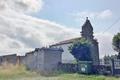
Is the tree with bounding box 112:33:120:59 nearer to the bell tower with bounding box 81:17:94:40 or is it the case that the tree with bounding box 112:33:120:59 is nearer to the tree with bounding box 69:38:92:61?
the bell tower with bounding box 81:17:94:40

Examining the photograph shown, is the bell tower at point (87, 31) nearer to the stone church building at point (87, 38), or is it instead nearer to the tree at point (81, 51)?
the stone church building at point (87, 38)

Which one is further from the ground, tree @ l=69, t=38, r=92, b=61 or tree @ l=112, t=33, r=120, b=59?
tree @ l=112, t=33, r=120, b=59

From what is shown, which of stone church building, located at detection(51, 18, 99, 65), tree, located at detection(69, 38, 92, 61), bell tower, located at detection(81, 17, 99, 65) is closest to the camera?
tree, located at detection(69, 38, 92, 61)

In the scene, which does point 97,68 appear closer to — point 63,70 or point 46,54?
point 63,70

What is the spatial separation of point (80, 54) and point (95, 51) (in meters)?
14.0

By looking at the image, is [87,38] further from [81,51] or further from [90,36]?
[81,51]

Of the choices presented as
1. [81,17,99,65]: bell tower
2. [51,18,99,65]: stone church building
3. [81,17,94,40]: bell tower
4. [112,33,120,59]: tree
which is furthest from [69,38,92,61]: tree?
[112,33,120,59]: tree

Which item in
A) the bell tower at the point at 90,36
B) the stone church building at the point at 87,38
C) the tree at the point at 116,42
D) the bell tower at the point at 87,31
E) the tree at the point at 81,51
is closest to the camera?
the tree at the point at 81,51

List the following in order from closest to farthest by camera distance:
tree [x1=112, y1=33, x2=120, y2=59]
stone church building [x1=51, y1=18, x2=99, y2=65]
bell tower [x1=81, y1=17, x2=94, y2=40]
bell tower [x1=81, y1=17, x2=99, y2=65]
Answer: bell tower [x1=81, y1=17, x2=99, y2=65]
stone church building [x1=51, y1=18, x2=99, y2=65]
bell tower [x1=81, y1=17, x2=94, y2=40]
tree [x1=112, y1=33, x2=120, y2=59]

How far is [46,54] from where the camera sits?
45.0 metres

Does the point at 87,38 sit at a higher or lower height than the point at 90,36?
lower

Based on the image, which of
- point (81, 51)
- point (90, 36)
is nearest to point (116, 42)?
point (90, 36)

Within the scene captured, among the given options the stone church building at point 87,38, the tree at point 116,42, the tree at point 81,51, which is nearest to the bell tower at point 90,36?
the stone church building at point 87,38

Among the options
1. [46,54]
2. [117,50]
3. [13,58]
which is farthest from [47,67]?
[117,50]
